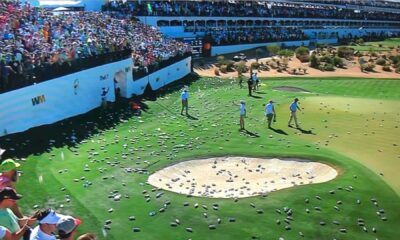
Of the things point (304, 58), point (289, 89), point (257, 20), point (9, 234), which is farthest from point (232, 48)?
point (9, 234)

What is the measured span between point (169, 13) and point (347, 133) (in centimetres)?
4795

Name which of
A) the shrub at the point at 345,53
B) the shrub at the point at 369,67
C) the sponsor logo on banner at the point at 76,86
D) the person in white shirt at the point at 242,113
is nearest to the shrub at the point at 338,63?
the shrub at the point at 369,67

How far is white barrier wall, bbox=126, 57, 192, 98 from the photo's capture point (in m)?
Result: 38.7

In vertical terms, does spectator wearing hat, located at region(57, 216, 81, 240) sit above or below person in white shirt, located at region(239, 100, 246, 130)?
above

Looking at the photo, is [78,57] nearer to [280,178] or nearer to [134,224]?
[280,178]

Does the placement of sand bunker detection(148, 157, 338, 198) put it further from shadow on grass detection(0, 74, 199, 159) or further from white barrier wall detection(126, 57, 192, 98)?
white barrier wall detection(126, 57, 192, 98)

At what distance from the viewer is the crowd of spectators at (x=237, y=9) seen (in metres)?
68.0

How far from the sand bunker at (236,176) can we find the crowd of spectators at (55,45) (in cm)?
912

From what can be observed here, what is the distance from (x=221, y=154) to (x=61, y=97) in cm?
1017

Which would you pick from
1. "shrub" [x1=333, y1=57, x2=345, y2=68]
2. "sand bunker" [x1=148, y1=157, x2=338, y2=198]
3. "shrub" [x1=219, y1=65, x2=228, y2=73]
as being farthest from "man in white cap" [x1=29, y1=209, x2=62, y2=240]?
"shrub" [x1=333, y1=57, x2=345, y2=68]

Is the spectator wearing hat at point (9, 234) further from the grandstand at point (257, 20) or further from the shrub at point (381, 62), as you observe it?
the shrub at point (381, 62)

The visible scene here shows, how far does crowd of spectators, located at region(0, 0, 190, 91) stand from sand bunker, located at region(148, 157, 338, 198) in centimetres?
912

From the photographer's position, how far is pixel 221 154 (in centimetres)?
2327

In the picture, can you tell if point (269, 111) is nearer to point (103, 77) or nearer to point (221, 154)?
point (221, 154)
